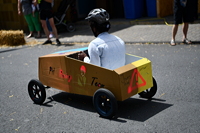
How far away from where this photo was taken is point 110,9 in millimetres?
14664

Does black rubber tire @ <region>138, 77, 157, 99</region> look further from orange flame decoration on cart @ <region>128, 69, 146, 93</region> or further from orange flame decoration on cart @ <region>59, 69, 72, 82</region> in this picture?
orange flame decoration on cart @ <region>59, 69, 72, 82</region>

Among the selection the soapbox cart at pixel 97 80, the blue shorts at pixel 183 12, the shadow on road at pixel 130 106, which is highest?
the blue shorts at pixel 183 12

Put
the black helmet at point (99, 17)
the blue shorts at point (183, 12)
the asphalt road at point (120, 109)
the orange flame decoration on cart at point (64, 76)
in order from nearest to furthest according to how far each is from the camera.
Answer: the asphalt road at point (120, 109) → the black helmet at point (99, 17) → the orange flame decoration on cart at point (64, 76) → the blue shorts at point (183, 12)

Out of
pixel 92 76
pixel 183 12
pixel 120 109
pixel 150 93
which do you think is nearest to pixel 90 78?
pixel 92 76

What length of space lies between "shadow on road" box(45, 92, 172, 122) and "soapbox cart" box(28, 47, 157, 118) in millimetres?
173

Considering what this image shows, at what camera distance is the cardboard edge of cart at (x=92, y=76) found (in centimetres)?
420

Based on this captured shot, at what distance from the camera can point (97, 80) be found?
439 centimetres

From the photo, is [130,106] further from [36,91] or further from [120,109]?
[36,91]

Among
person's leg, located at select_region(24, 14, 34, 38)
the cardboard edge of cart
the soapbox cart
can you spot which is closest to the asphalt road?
the soapbox cart

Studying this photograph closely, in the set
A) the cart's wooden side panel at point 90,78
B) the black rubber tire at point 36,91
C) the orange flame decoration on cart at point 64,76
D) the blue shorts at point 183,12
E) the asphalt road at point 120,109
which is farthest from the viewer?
the blue shorts at point 183,12

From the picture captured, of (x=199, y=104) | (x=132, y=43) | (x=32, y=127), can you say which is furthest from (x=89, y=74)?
(x=132, y=43)

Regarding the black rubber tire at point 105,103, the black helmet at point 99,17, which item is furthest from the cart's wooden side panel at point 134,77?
the black helmet at point 99,17

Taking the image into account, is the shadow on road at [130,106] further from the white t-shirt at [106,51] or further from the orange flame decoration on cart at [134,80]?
the white t-shirt at [106,51]

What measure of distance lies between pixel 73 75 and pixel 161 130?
1.54m
